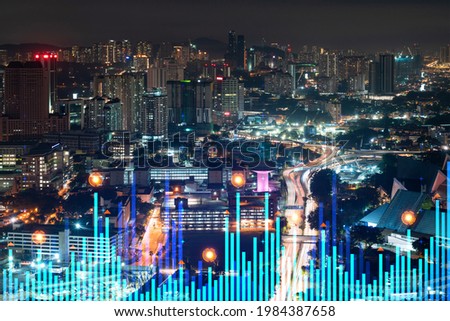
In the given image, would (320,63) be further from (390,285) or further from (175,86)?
(390,285)

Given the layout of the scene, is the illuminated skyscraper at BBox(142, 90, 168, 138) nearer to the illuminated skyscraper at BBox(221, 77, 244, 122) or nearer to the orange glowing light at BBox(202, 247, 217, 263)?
the illuminated skyscraper at BBox(221, 77, 244, 122)

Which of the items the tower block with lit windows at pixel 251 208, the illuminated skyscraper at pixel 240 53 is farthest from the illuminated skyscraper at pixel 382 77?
the tower block with lit windows at pixel 251 208

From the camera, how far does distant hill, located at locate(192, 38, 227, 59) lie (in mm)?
13969

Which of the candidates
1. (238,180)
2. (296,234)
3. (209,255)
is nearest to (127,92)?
(238,180)

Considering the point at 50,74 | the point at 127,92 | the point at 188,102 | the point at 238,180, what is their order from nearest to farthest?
the point at 238,180
the point at 50,74
the point at 127,92
the point at 188,102

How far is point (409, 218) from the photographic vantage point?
18.6 feet

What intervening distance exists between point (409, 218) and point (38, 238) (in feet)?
7.33

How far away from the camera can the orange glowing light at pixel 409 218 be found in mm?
5649

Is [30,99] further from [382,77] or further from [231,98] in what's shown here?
[382,77]

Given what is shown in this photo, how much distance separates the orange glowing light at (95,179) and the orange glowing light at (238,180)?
3.79ft

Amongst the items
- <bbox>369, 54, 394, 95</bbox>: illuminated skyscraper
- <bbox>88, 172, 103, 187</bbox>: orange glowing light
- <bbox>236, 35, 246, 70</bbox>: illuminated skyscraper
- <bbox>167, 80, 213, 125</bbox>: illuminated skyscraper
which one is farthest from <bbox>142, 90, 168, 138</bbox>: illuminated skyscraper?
<bbox>369, 54, 394, 95</bbox>: illuminated skyscraper

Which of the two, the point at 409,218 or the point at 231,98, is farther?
the point at 231,98

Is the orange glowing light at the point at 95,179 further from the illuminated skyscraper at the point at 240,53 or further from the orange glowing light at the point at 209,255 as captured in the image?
the illuminated skyscraper at the point at 240,53

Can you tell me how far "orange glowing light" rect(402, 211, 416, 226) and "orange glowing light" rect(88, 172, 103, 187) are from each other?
309 centimetres
